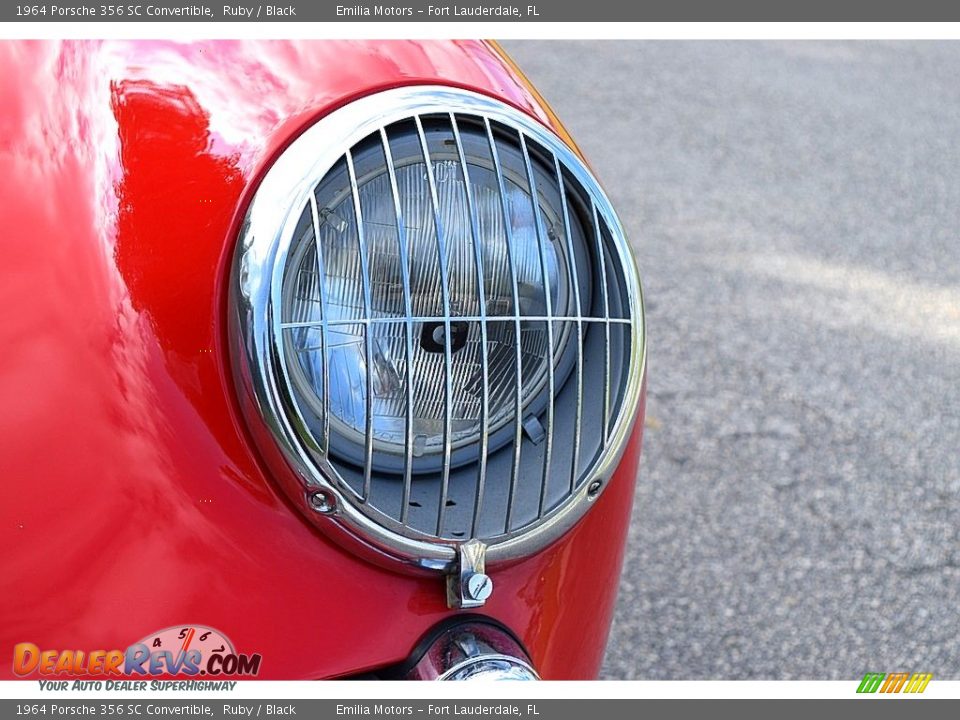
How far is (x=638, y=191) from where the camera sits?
12.8ft

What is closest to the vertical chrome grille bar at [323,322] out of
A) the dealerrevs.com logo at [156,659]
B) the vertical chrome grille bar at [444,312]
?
the vertical chrome grille bar at [444,312]

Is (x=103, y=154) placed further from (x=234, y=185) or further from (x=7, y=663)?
(x=7, y=663)

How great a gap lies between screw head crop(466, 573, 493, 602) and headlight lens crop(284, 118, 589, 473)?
12 centimetres

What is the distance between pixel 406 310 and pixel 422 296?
4 centimetres

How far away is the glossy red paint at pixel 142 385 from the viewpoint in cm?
97

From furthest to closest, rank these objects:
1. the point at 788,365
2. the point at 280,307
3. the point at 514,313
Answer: the point at 788,365, the point at 514,313, the point at 280,307

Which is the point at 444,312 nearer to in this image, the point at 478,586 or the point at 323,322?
the point at 323,322

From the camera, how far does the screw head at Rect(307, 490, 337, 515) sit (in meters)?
0.99

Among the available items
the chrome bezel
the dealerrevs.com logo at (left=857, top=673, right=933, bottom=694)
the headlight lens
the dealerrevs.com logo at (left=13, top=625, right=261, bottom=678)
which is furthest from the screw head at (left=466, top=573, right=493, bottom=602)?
the dealerrevs.com logo at (left=857, top=673, right=933, bottom=694)

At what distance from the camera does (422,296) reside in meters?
1.04

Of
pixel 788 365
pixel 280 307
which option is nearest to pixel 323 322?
pixel 280 307

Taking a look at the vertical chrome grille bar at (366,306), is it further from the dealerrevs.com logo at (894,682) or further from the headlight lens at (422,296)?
the dealerrevs.com logo at (894,682)

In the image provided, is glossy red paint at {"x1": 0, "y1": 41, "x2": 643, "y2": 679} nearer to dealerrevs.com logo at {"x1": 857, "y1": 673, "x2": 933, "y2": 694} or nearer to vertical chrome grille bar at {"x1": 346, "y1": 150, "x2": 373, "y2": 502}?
vertical chrome grille bar at {"x1": 346, "y1": 150, "x2": 373, "y2": 502}

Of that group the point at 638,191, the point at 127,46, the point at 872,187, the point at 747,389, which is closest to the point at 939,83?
the point at 872,187
